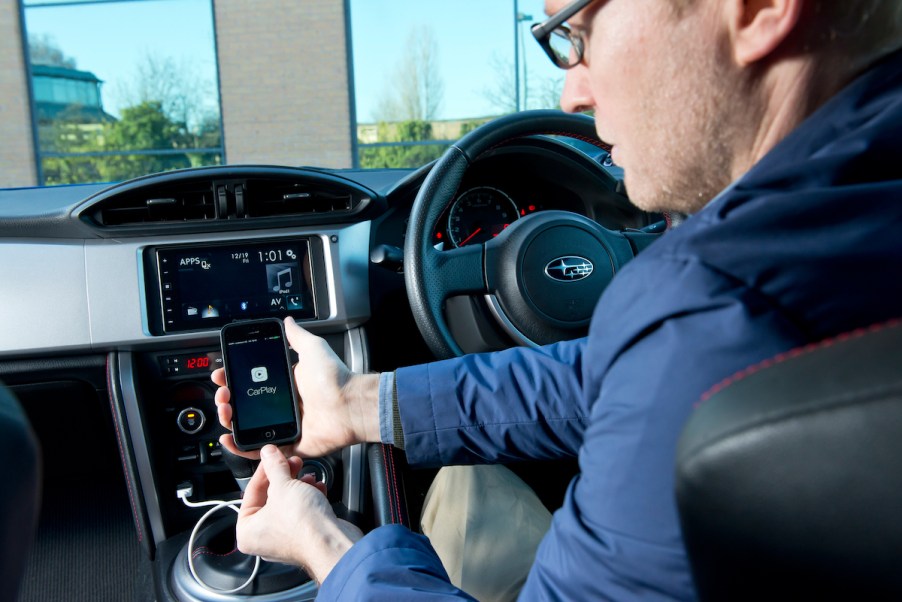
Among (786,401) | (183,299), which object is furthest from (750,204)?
(183,299)

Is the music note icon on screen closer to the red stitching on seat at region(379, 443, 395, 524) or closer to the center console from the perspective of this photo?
the center console

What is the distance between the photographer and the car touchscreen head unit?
2137 mm

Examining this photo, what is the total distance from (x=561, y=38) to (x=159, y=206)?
4.18 feet

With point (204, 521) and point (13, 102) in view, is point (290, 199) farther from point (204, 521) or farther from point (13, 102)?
point (13, 102)

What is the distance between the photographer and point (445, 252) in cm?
204

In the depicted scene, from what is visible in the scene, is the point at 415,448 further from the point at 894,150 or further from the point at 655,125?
the point at 894,150

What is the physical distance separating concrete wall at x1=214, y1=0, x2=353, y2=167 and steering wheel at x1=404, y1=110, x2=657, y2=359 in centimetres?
922

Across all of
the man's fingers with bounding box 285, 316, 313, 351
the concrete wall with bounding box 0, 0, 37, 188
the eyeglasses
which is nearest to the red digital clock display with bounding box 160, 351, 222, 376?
the man's fingers with bounding box 285, 316, 313, 351

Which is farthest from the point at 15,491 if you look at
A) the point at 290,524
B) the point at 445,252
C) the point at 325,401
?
the point at 445,252

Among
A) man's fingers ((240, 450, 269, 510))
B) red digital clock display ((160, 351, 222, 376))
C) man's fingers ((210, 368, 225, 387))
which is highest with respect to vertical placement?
man's fingers ((210, 368, 225, 387))

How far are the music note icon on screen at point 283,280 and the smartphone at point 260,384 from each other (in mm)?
255

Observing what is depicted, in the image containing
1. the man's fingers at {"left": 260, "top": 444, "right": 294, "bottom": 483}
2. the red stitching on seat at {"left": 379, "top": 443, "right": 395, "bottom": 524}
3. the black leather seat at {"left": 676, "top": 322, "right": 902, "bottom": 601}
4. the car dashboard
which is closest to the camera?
the black leather seat at {"left": 676, "top": 322, "right": 902, "bottom": 601}

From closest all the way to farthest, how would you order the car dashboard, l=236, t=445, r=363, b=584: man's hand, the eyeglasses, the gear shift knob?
the eyeglasses < l=236, t=445, r=363, b=584: man's hand < the gear shift knob < the car dashboard

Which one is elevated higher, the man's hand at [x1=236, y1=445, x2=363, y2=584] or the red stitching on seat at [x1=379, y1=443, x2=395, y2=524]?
the man's hand at [x1=236, y1=445, x2=363, y2=584]
